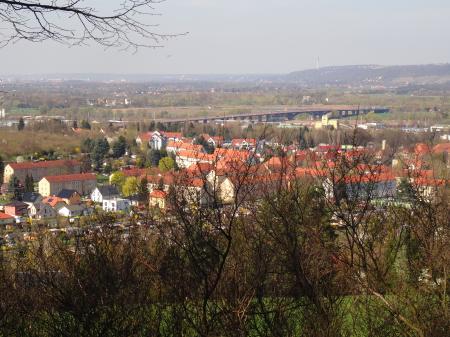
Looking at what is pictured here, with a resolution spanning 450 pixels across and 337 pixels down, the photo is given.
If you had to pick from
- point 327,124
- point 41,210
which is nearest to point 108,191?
point 41,210

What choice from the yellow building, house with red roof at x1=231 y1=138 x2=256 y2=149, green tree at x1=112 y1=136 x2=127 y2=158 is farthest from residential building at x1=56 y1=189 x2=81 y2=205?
the yellow building

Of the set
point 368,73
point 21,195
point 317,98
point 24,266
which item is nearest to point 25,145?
point 21,195

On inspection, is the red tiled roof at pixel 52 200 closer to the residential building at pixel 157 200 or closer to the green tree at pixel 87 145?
the green tree at pixel 87 145

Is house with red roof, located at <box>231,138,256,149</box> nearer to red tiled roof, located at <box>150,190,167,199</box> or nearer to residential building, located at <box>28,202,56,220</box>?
red tiled roof, located at <box>150,190,167,199</box>

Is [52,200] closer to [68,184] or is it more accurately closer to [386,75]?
[68,184]

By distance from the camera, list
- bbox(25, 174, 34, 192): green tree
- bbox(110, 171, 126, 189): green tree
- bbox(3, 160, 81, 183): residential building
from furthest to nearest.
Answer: bbox(3, 160, 81, 183): residential building
bbox(25, 174, 34, 192): green tree
bbox(110, 171, 126, 189): green tree

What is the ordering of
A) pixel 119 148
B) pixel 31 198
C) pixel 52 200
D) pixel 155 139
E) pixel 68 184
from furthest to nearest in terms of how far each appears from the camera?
pixel 155 139 → pixel 119 148 → pixel 68 184 → pixel 31 198 → pixel 52 200
